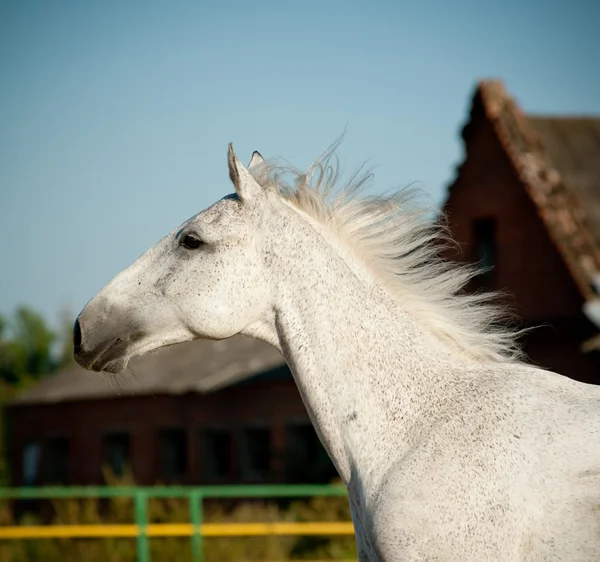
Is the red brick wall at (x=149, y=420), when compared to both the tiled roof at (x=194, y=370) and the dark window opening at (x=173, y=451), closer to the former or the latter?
the dark window opening at (x=173, y=451)

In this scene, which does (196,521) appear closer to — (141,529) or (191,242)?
(141,529)

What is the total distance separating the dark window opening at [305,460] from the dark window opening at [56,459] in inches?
457

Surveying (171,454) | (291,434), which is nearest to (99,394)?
(171,454)

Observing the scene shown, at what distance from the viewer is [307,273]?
395cm

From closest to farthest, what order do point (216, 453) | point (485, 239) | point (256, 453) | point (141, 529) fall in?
point (141, 529) < point (485, 239) < point (256, 453) < point (216, 453)

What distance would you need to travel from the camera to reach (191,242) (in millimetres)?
4000

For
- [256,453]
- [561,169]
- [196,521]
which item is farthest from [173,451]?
[196,521]

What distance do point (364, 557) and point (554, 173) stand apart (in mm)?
14187

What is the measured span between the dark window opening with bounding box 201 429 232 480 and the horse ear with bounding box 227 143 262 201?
20127 mm

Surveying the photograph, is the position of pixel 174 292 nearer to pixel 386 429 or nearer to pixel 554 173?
pixel 386 429

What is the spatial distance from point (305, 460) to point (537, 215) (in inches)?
267

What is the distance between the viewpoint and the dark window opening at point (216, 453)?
78.1ft

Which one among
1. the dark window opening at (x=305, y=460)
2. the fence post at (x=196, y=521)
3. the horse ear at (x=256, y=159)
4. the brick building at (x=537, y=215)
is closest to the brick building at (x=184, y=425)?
the dark window opening at (x=305, y=460)

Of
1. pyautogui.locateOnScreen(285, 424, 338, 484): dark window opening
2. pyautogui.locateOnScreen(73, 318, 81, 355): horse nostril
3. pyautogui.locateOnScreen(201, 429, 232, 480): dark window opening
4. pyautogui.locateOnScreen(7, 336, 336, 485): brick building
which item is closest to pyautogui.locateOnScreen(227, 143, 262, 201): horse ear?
pyautogui.locateOnScreen(73, 318, 81, 355): horse nostril
